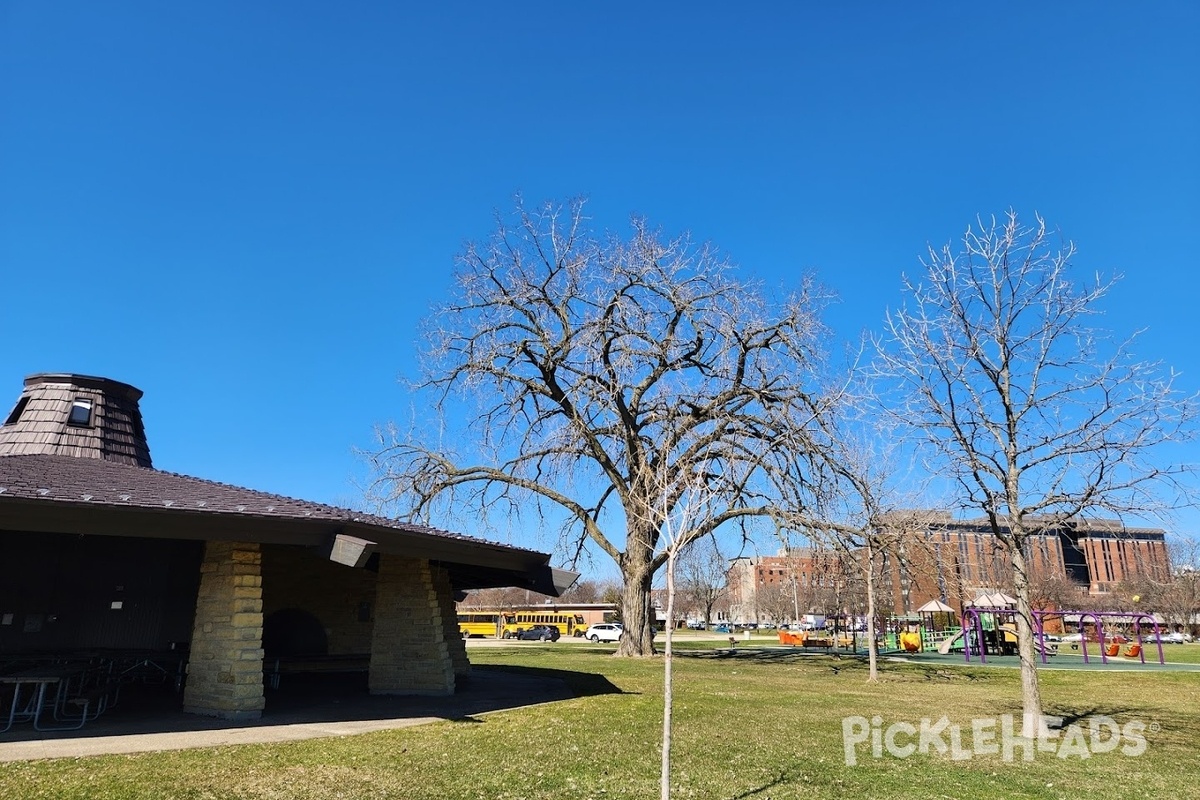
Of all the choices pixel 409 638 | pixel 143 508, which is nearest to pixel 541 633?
pixel 409 638

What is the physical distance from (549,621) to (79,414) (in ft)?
170

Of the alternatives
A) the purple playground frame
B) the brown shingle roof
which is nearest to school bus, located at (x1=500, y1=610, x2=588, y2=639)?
the purple playground frame

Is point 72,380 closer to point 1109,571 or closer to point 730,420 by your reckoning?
point 730,420

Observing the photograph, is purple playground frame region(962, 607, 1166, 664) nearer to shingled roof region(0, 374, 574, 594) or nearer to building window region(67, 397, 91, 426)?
shingled roof region(0, 374, 574, 594)

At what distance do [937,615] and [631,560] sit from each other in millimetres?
37995

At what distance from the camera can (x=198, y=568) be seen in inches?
526

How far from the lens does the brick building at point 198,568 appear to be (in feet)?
29.2

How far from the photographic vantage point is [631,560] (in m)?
22.7

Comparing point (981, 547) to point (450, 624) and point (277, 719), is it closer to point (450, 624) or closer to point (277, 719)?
point (450, 624)

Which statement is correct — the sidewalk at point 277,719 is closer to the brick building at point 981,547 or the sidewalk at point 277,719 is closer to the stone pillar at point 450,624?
the stone pillar at point 450,624

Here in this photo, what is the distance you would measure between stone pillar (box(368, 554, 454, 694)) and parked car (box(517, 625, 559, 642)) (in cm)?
4212

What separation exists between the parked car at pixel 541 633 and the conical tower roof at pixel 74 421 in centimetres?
4070

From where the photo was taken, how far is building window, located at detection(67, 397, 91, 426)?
1564 centimetres

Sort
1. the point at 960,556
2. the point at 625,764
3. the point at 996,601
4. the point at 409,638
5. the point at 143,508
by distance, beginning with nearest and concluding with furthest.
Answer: the point at 625,764
the point at 143,508
the point at 409,638
the point at 960,556
the point at 996,601
